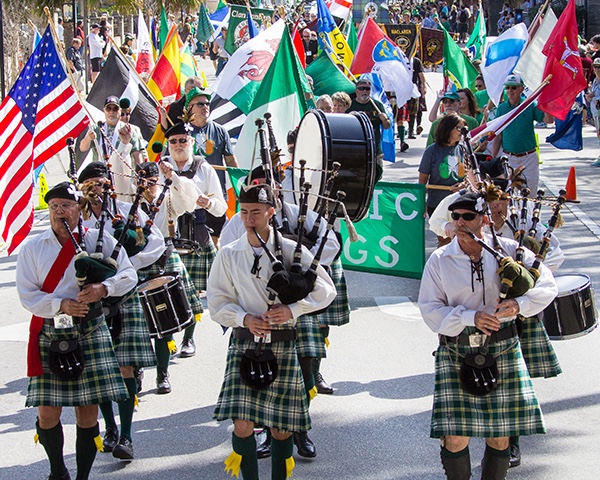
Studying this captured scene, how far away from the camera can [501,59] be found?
45.5ft

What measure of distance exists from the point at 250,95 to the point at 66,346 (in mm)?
7023

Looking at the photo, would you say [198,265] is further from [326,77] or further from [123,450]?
[326,77]

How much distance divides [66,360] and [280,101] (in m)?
5.11

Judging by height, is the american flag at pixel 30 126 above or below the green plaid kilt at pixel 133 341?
above

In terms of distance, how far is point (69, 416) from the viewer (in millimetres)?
7113

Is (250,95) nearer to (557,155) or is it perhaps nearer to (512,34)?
(512,34)

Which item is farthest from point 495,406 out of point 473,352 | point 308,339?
point 308,339

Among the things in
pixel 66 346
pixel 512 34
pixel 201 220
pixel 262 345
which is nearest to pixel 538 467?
pixel 262 345

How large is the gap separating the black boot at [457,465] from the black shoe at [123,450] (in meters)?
1.98

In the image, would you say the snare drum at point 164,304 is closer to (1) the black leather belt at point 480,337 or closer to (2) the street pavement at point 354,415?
(2) the street pavement at point 354,415

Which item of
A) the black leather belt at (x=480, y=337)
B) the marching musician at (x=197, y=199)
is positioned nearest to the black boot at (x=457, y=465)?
the black leather belt at (x=480, y=337)

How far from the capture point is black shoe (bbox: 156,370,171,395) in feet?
24.7

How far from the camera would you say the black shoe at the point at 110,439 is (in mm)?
6395

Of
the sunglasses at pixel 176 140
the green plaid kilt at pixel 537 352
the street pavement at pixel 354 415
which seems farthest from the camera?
the sunglasses at pixel 176 140
